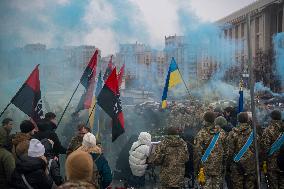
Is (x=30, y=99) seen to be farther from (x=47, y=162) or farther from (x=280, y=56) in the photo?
(x=280, y=56)

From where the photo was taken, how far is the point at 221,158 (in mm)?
8352

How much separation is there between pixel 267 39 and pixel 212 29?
36.9 feet

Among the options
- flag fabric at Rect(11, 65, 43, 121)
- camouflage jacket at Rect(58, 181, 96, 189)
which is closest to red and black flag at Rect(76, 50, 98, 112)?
flag fabric at Rect(11, 65, 43, 121)

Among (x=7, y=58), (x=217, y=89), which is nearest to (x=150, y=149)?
(x=7, y=58)

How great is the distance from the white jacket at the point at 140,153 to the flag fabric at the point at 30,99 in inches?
83.0

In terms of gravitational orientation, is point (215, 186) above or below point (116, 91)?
below

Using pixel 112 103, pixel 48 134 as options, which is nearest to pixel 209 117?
pixel 112 103

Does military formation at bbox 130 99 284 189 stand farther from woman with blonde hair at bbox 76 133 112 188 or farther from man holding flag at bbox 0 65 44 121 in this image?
man holding flag at bbox 0 65 44 121

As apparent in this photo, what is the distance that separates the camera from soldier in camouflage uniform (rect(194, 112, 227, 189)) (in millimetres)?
8273

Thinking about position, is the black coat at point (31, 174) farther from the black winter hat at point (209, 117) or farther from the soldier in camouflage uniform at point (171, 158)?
the black winter hat at point (209, 117)

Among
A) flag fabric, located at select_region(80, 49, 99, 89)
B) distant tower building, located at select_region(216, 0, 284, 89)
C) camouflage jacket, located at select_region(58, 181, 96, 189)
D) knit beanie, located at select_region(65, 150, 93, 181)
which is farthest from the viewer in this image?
distant tower building, located at select_region(216, 0, 284, 89)

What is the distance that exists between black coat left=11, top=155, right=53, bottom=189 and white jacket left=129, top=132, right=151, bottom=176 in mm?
3671

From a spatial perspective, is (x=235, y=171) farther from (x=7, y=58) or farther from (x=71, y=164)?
(x=7, y=58)

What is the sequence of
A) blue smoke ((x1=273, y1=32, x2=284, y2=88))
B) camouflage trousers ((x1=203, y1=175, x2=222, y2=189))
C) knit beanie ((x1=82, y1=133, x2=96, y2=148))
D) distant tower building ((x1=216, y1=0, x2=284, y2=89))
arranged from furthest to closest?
distant tower building ((x1=216, y1=0, x2=284, y2=89)), blue smoke ((x1=273, y1=32, x2=284, y2=88)), camouflage trousers ((x1=203, y1=175, x2=222, y2=189)), knit beanie ((x1=82, y1=133, x2=96, y2=148))
